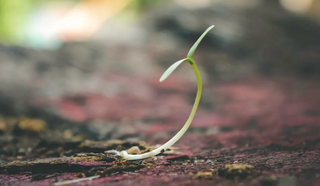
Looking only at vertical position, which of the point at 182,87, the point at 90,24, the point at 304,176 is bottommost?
the point at 304,176

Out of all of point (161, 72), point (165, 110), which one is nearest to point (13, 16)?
point (161, 72)

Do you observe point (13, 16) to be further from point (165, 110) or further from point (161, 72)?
point (165, 110)

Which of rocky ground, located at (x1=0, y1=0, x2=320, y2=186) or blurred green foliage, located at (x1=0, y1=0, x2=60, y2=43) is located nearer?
rocky ground, located at (x1=0, y1=0, x2=320, y2=186)

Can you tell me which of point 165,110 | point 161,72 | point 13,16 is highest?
point 13,16

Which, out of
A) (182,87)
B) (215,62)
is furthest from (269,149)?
(215,62)

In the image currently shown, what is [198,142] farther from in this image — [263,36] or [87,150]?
[263,36]

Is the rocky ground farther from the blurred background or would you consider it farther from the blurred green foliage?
the blurred green foliage

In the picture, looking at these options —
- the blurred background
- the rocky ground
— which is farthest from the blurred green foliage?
the rocky ground

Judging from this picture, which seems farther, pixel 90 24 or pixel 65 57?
pixel 90 24

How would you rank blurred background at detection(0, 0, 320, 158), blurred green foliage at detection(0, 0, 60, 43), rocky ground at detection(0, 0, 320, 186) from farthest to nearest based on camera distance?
blurred green foliage at detection(0, 0, 60, 43), blurred background at detection(0, 0, 320, 158), rocky ground at detection(0, 0, 320, 186)
